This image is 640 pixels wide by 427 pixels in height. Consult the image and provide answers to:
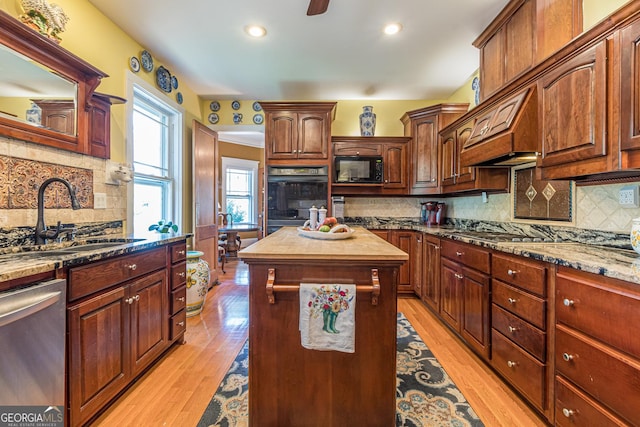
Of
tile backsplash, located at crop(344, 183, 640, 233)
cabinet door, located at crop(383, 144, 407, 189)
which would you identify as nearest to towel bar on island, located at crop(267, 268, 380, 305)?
tile backsplash, located at crop(344, 183, 640, 233)

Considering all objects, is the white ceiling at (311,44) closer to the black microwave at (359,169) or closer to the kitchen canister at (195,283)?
the black microwave at (359,169)

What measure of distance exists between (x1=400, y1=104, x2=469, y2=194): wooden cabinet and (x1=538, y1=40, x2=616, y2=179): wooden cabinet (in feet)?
5.64

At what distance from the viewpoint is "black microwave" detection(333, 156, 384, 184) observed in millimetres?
3725

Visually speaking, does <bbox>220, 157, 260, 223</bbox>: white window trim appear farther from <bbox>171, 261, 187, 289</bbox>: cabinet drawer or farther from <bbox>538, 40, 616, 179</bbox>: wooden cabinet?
<bbox>538, 40, 616, 179</bbox>: wooden cabinet

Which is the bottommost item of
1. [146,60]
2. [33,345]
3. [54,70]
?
[33,345]

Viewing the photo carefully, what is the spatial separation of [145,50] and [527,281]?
393 centimetres

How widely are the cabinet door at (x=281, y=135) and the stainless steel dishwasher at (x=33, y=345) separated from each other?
8.98 feet

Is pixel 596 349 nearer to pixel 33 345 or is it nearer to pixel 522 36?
pixel 522 36

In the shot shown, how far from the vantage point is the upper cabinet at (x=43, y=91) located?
1.52 metres

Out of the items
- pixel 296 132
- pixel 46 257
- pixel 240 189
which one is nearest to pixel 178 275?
pixel 46 257

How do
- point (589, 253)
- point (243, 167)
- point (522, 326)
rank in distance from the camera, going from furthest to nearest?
point (243, 167), point (522, 326), point (589, 253)

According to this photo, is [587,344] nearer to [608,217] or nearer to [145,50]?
[608,217]

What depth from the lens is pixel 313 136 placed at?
142 inches

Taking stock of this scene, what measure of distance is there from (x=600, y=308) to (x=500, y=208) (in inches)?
69.1
